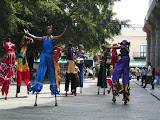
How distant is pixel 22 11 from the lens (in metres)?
25.4

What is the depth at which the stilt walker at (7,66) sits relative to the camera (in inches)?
529

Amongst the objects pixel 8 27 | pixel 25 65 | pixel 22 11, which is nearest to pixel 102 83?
pixel 25 65

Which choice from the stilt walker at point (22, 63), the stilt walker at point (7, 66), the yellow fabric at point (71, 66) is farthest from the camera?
the yellow fabric at point (71, 66)

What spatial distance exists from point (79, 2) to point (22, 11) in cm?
943

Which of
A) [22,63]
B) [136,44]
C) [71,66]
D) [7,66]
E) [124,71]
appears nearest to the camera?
Answer: [124,71]

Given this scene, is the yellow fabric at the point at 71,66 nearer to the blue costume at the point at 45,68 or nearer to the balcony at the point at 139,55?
the blue costume at the point at 45,68

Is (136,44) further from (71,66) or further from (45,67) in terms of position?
(45,67)

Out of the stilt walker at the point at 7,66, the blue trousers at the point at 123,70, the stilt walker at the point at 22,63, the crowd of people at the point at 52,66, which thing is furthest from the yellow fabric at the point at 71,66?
the blue trousers at the point at 123,70

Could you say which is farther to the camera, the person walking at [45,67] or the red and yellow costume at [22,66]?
the red and yellow costume at [22,66]

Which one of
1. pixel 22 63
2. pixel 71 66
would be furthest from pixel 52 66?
pixel 71 66

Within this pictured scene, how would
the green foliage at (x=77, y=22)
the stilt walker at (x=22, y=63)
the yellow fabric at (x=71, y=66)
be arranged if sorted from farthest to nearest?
the green foliage at (x=77, y=22)
the yellow fabric at (x=71, y=66)
the stilt walker at (x=22, y=63)

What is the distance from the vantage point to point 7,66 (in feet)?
44.7

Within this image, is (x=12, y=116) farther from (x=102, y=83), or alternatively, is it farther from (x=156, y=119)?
(x=102, y=83)

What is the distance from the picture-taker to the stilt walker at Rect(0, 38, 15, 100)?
1343cm
